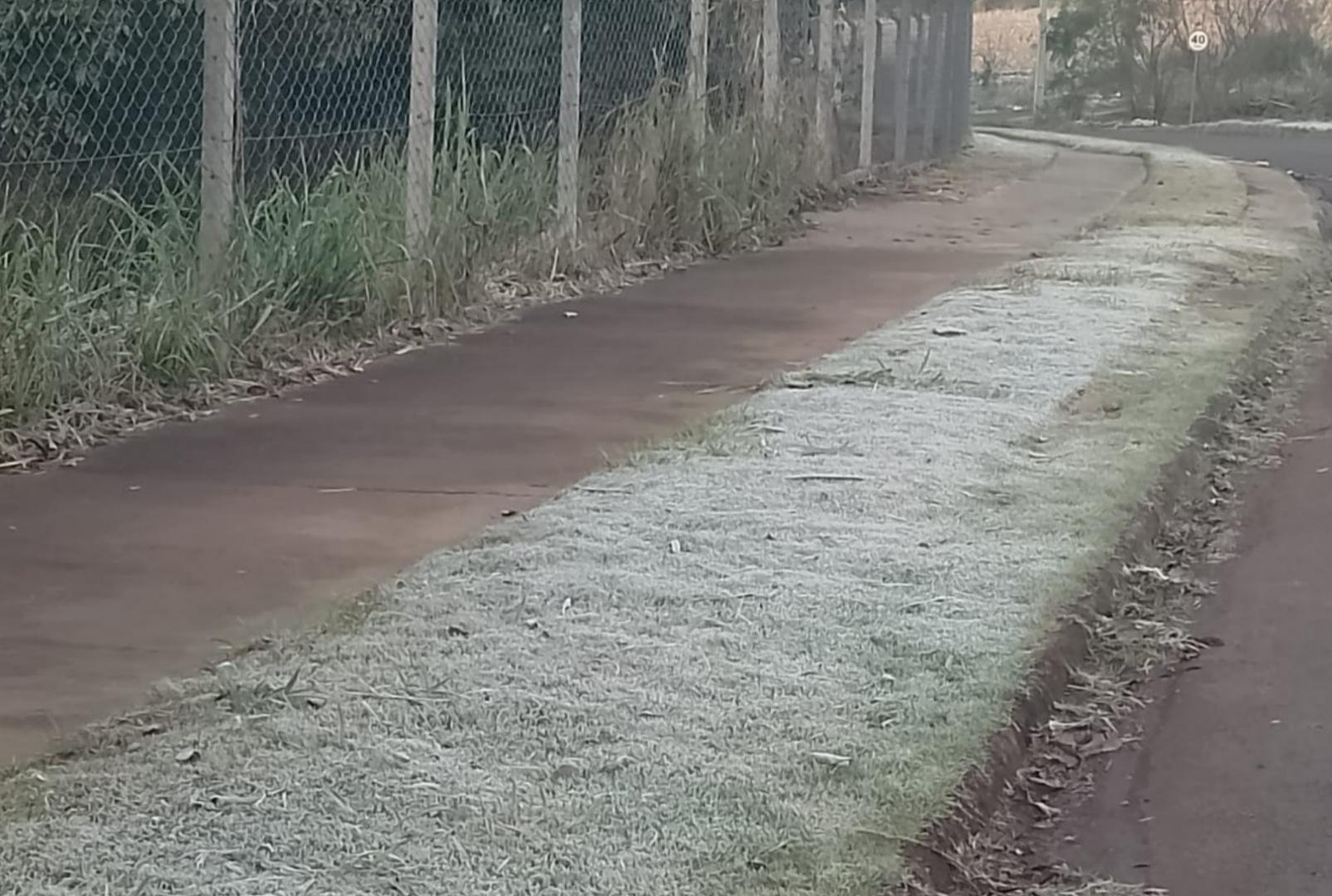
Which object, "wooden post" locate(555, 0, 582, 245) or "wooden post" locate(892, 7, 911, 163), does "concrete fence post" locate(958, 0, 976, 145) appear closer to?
"wooden post" locate(892, 7, 911, 163)

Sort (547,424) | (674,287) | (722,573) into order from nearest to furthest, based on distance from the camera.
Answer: (722,573) → (547,424) → (674,287)

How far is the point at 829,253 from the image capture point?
44.2ft

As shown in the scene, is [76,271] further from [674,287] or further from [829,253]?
[829,253]

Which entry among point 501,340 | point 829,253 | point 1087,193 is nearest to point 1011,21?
point 1087,193

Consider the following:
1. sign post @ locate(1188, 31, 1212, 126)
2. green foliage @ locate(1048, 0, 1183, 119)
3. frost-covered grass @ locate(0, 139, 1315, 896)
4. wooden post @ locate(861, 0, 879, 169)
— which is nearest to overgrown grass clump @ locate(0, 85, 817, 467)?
frost-covered grass @ locate(0, 139, 1315, 896)

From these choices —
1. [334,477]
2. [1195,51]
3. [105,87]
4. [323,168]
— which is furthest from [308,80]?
[1195,51]

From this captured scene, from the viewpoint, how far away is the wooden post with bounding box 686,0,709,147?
1335 cm

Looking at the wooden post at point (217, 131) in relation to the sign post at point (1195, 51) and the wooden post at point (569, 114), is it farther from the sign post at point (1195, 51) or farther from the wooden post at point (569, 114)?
the sign post at point (1195, 51)

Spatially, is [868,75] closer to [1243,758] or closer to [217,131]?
[217,131]

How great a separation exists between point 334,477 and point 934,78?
610 inches

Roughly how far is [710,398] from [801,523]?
224cm

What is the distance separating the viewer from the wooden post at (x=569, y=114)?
11.7 metres

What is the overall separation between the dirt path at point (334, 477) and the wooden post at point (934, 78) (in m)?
9.50

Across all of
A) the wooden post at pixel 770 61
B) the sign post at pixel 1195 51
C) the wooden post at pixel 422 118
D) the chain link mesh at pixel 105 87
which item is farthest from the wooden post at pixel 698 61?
the sign post at pixel 1195 51
